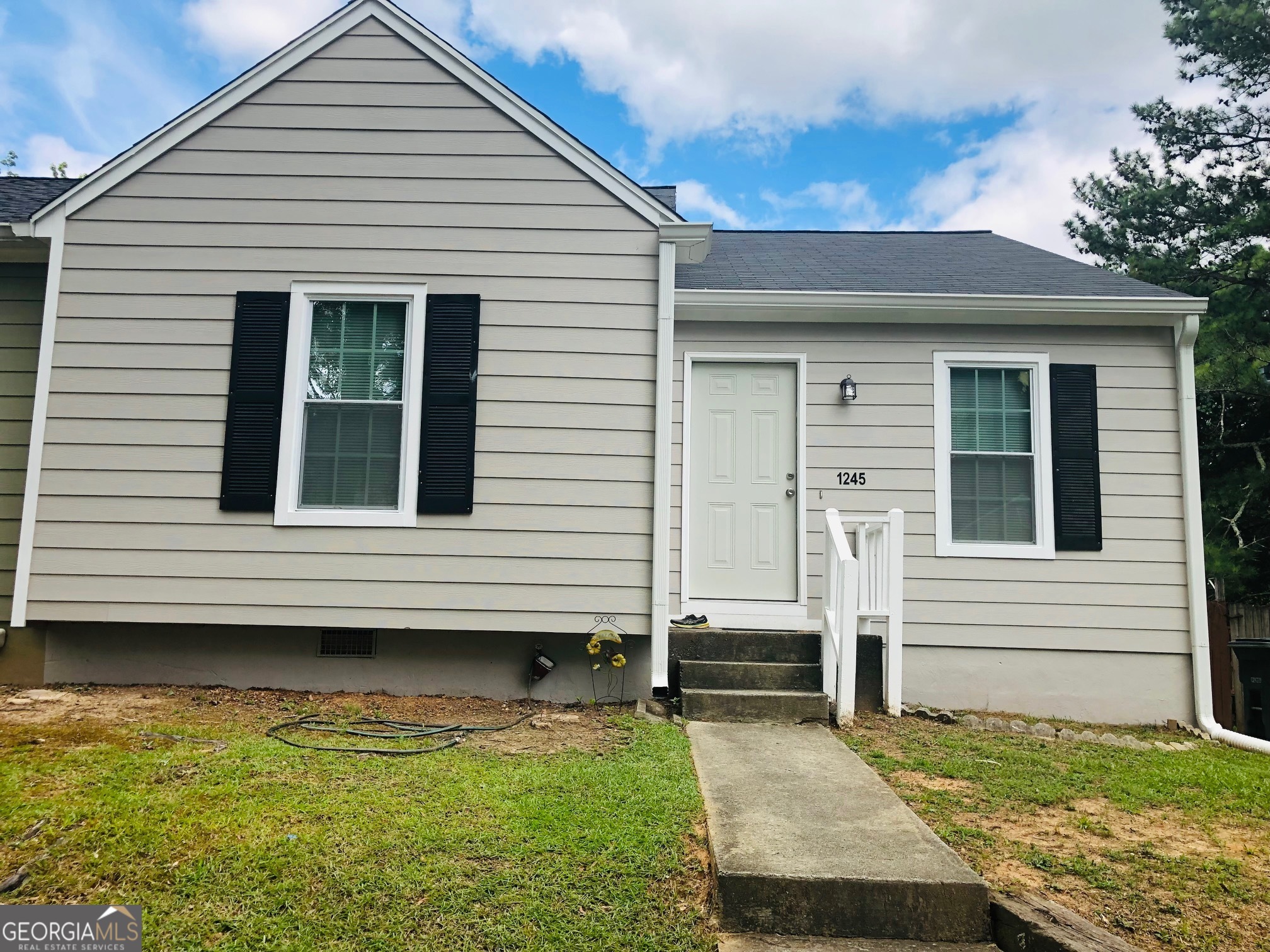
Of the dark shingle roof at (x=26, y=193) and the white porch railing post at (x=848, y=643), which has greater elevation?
the dark shingle roof at (x=26, y=193)

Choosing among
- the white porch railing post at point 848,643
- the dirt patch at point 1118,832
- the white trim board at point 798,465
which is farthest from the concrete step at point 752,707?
the dirt patch at point 1118,832

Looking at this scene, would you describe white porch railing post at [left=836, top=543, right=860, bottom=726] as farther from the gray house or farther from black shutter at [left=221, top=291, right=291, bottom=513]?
black shutter at [left=221, top=291, right=291, bottom=513]

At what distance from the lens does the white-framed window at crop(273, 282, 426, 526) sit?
15.9 ft

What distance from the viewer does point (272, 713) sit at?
4.38 meters

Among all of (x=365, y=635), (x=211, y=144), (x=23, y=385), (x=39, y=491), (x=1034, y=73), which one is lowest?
(x=365, y=635)

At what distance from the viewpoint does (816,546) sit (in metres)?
5.79

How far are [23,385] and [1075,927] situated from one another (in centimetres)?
635

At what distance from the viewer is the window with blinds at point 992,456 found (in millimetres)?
5809

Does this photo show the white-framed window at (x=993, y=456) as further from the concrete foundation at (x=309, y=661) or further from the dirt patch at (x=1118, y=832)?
the concrete foundation at (x=309, y=661)

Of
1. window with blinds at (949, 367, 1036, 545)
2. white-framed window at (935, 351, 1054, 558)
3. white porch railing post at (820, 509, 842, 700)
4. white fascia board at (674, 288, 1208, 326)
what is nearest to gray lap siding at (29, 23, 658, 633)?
white fascia board at (674, 288, 1208, 326)

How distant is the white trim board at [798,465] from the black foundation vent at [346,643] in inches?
84.5

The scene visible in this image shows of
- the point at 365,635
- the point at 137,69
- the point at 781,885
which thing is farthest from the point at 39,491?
the point at 137,69

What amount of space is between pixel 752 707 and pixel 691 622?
1114mm

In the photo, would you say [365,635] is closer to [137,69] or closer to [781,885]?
[781,885]
